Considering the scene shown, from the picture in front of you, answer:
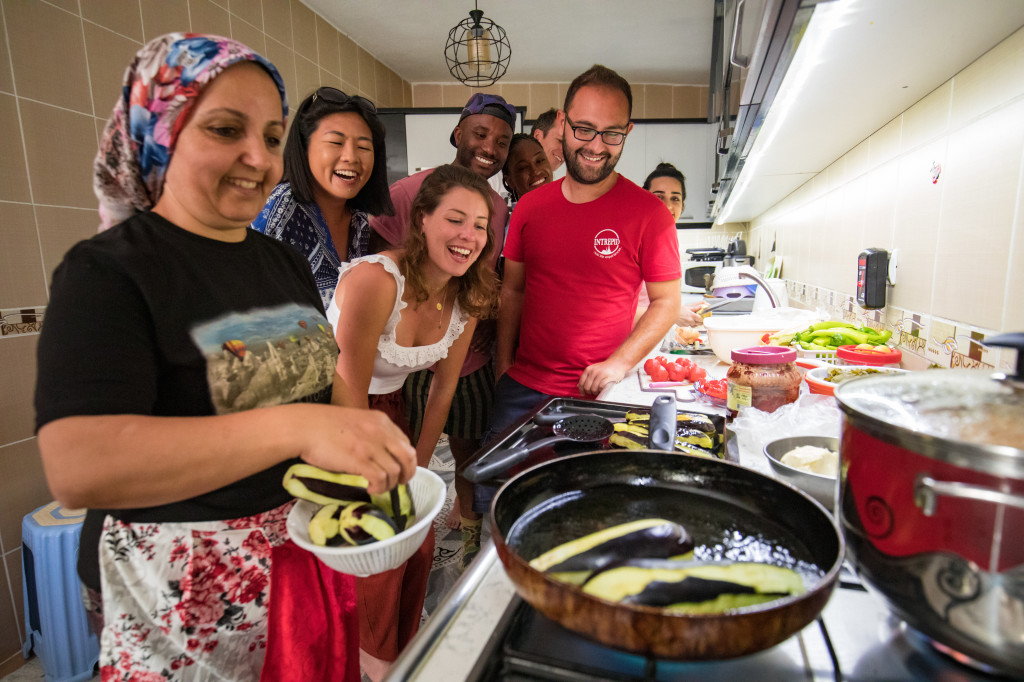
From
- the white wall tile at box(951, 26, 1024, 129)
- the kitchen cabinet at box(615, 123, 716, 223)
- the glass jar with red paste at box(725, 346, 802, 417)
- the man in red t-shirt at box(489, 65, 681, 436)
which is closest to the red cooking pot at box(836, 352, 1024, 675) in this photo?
the glass jar with red paste at box(725, 346, 802, 417)

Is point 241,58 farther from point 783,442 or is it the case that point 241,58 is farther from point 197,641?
point 783,442

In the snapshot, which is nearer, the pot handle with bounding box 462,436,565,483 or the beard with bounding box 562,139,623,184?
the pot handle with bounding box 462,436,565,483

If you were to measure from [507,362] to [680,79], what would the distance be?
13.7ft

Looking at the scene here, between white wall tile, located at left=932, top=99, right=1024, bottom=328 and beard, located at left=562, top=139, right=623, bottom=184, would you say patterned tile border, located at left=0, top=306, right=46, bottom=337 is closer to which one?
beard, located at left=562, top=139, right=623, bottom=184

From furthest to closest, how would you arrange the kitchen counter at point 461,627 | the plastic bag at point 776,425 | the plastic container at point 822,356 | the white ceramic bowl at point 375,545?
the plastic container at point 822,356, the plastic bag at point 776,425, the white ceramic bowl at point 375,545, the kitchen counter at point 461,627

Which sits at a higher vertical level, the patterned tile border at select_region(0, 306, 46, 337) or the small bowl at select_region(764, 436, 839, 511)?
the patterned tile border at select_region(0, 306, 46, 337)

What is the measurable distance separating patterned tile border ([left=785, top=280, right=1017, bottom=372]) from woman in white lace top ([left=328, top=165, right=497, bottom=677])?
1259 millimetres

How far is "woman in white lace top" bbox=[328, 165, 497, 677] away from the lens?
137 centimetres

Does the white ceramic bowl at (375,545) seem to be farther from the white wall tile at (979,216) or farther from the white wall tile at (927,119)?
the white wall tile at (927,119)

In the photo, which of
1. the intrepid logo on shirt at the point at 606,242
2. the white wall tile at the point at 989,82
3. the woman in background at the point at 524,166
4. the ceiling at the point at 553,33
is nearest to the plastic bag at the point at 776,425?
the white wall tile at the point at 989,82

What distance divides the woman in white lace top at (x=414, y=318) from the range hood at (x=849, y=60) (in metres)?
0.88

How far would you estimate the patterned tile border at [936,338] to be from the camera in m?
1.09

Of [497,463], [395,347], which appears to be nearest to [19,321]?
[395,347]

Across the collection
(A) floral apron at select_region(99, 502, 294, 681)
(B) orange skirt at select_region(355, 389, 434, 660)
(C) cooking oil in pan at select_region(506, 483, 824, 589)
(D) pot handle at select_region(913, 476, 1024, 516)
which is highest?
(D) pot handle at select_region(913, 476, 1024, 516)
